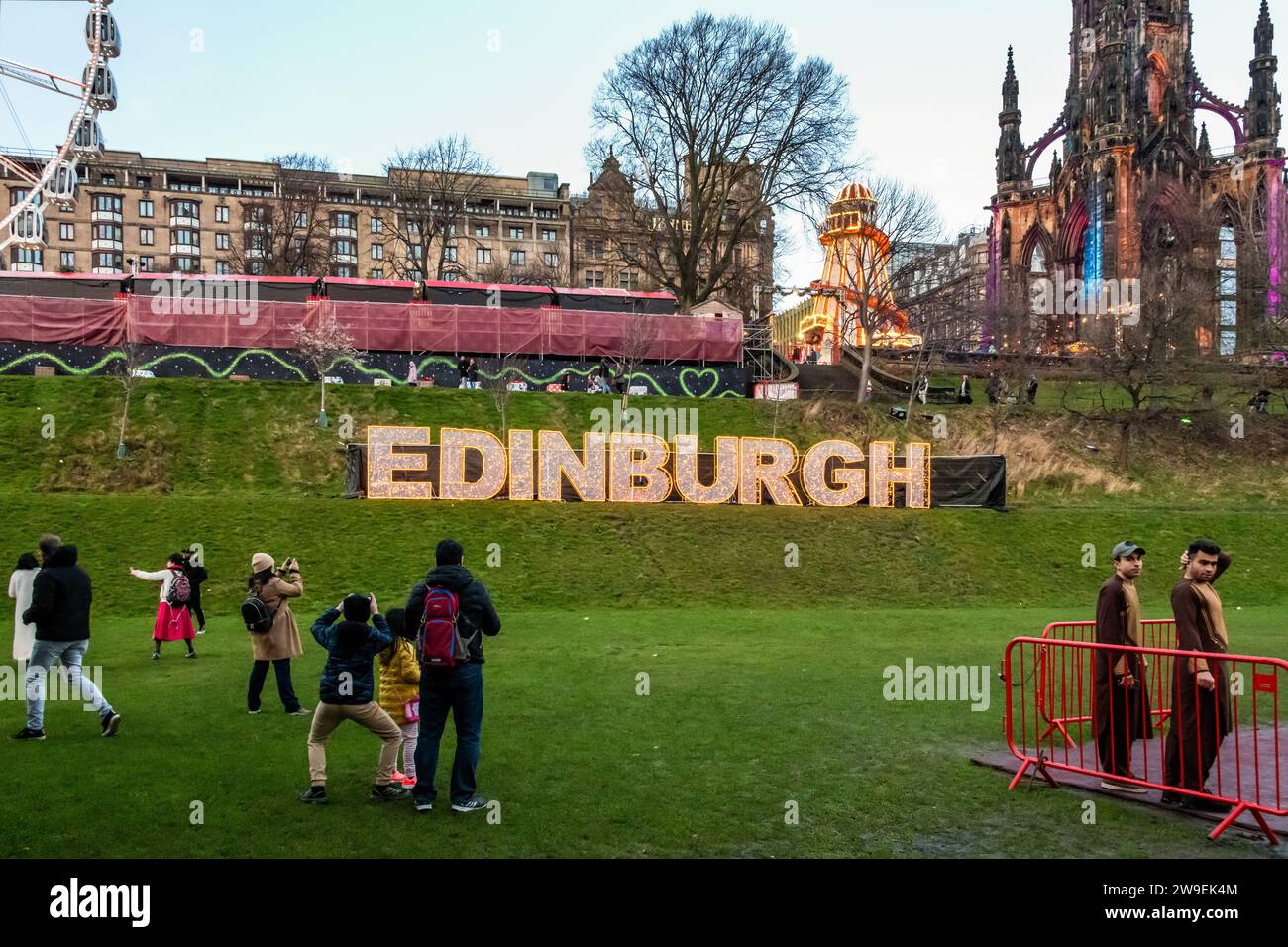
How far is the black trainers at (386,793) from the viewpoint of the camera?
921 centimetres

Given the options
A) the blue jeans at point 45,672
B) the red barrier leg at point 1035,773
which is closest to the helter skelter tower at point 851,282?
the red barrier leg at point 1035,773

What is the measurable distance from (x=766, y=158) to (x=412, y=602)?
55.0 m

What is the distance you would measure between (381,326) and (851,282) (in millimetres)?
28693

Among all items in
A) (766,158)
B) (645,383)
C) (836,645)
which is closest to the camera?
(836,645)

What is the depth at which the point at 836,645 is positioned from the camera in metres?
18.6

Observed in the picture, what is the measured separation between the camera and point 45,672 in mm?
11352

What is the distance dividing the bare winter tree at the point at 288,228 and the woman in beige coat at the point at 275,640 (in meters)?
64.9

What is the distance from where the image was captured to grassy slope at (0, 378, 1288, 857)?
8.51 metres

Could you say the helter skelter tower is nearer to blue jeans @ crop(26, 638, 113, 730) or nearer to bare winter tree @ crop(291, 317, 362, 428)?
bare winter tree @ crop(291, 317, 362, 428)

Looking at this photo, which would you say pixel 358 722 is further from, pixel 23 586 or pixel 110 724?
pixel 23 586

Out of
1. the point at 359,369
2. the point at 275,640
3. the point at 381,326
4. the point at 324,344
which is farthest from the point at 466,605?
the point at 381,326

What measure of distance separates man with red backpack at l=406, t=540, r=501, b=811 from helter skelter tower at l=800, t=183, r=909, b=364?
140 ft

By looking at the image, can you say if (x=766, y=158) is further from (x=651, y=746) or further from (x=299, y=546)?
(x=651, y=746)
